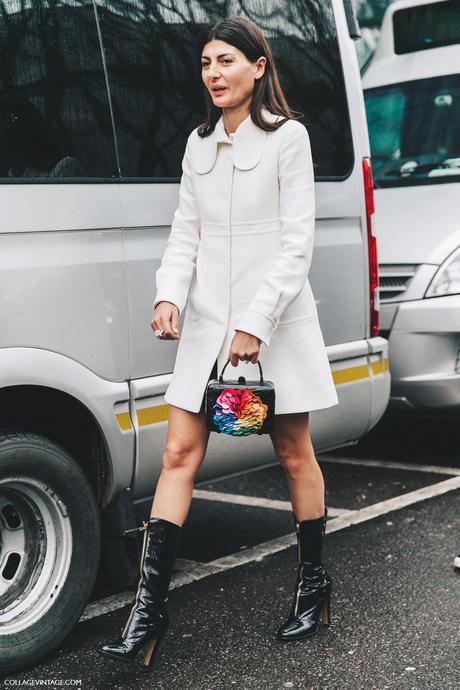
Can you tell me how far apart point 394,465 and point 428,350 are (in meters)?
0.91

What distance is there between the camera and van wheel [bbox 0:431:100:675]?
143 inches

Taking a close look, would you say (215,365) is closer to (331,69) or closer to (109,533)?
(109,533)

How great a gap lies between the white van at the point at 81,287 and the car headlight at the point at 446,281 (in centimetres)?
202

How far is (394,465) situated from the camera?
21.4 feet

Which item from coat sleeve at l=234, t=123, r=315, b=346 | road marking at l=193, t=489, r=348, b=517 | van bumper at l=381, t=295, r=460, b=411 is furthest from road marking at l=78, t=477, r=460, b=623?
coat sleeve at l=234, t=123, r=315, b=346

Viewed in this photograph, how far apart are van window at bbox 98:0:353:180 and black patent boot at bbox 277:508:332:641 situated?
1.36 m

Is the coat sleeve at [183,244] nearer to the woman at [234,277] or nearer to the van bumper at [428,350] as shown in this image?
the woman at [234,277]

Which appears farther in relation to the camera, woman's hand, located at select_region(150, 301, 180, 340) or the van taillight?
the van taillight

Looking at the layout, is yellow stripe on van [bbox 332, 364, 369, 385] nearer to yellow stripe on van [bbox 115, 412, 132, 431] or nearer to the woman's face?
yellow stripe on van [bbox 115, 412, 132, 431]

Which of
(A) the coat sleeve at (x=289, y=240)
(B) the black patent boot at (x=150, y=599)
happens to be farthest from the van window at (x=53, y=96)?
(B) the black patent boot at (x=150, y=599)

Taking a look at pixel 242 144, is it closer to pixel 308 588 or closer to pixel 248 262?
pixel 248 262

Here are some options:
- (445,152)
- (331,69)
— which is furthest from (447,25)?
(331,69)

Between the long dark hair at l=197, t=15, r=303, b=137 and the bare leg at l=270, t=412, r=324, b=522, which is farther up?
the long dark hair at l=197, t=15, r=303, b=137

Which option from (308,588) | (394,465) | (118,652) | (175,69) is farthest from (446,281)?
(118,652)
